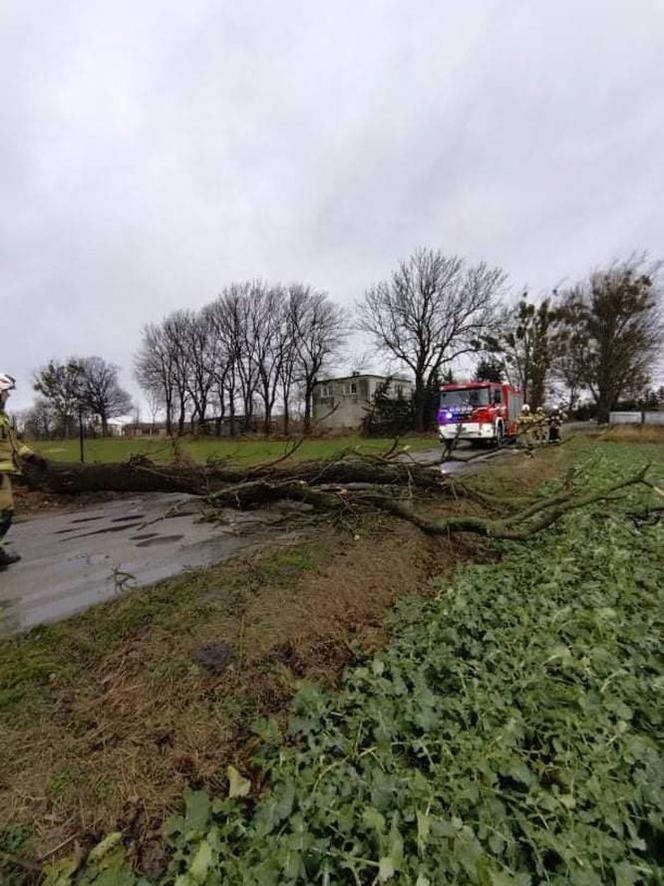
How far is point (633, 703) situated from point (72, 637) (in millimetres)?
3305

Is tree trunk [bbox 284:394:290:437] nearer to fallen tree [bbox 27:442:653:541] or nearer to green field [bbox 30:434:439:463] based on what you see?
green field [bbox 30:434:439:463]

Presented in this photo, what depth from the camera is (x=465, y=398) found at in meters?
17.9

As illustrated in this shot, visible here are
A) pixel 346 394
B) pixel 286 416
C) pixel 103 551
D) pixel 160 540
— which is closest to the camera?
pixel 103 551

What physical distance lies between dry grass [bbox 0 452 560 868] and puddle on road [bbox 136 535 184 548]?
1.69 meters

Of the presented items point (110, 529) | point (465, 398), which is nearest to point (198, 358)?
point (465, 398)

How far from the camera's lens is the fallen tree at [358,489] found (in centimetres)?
465

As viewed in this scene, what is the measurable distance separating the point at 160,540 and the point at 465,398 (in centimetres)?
1508

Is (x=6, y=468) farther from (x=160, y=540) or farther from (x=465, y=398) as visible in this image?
(x=465, y=398)

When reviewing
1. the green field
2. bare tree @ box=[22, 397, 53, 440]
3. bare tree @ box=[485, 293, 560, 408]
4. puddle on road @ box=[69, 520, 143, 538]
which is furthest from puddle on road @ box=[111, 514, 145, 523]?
bare tree @ box=[22, 397, 53, 440]

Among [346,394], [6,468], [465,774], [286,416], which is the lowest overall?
[465,774]

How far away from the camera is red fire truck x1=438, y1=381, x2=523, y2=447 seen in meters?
17.5

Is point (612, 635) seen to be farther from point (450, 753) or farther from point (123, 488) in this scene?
point (123, 488)

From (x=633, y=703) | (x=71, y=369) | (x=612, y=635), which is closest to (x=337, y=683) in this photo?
(x=633, y=703)

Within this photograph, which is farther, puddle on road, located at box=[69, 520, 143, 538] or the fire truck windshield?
the fire truck windshield
